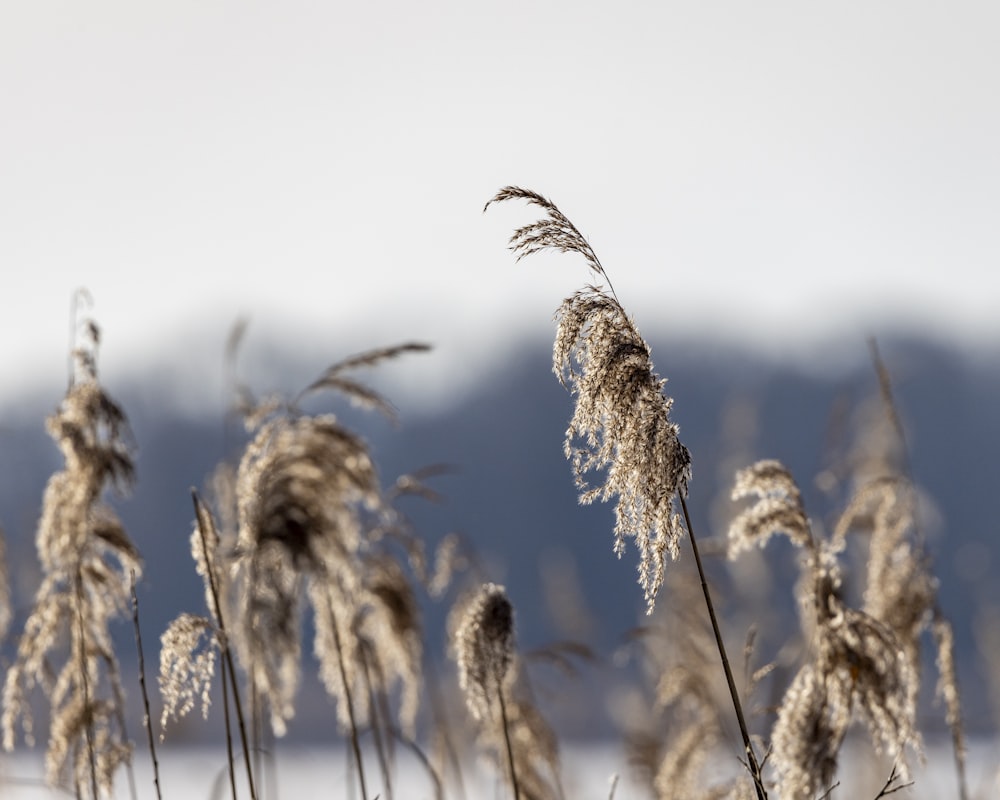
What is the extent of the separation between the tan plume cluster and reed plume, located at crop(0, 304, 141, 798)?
1755mm

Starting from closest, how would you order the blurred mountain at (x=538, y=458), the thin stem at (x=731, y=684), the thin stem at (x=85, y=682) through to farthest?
the thin stem at (x=731, y=684), the thin stem at (x=85, y=682), the blurred mountain at (x=538, y=458)

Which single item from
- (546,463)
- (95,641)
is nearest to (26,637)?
(95,641)

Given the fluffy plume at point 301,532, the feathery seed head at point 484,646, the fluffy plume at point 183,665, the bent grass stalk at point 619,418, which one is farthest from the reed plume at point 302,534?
the bent grass stalk at point 619,418

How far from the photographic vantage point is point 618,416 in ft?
9.11

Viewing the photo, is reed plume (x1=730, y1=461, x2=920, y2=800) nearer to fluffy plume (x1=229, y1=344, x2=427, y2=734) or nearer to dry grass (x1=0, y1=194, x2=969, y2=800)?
dry grass (x1=0, y1=194, x2=969, y2=800)

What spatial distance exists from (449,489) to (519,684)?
2596 inches

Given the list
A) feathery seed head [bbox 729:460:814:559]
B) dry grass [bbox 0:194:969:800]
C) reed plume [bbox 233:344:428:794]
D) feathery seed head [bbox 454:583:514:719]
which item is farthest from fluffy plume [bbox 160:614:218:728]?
feathery seed head [bbox 729:460:814:559]

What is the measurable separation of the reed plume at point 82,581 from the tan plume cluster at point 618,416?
1.75 metres

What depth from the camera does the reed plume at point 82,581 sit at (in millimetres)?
3980

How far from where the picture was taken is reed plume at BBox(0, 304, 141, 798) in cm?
398

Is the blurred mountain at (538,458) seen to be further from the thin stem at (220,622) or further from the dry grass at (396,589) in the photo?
the thin stem at (220,622)

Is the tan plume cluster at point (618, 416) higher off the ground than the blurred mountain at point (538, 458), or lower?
lower

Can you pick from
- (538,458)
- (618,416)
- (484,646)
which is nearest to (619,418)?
(618,416)

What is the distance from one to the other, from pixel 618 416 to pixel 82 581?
216cm
